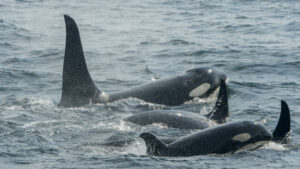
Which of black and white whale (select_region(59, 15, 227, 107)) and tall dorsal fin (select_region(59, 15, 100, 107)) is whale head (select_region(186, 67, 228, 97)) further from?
tall dorsal fin (select_region(59, 15, 100, 107))

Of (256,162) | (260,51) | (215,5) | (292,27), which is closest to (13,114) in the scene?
(256,162)

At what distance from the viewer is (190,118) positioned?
12430 mm

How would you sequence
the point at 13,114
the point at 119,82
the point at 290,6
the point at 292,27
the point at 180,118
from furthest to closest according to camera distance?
the point at 290,6 < the point at 292,27 < the point at 119,82 < the point at 13,114 < the point at 180,118

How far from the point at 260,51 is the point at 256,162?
1167cm

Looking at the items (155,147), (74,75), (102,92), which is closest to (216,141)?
(155,147)

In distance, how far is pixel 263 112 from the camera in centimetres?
1415

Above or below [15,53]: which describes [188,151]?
above

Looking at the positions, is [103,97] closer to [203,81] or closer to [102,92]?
[102,92]

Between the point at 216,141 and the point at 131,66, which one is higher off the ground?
the point at 216,141

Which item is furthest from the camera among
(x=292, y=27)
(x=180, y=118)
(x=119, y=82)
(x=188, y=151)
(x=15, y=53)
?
(x=292, y=27)

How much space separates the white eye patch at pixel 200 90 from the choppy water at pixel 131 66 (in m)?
0.25

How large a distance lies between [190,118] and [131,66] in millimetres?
7204

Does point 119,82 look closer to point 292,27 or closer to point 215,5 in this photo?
point 292,27

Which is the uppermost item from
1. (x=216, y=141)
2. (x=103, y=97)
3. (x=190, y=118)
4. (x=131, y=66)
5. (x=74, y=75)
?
(x=216, y=141)
